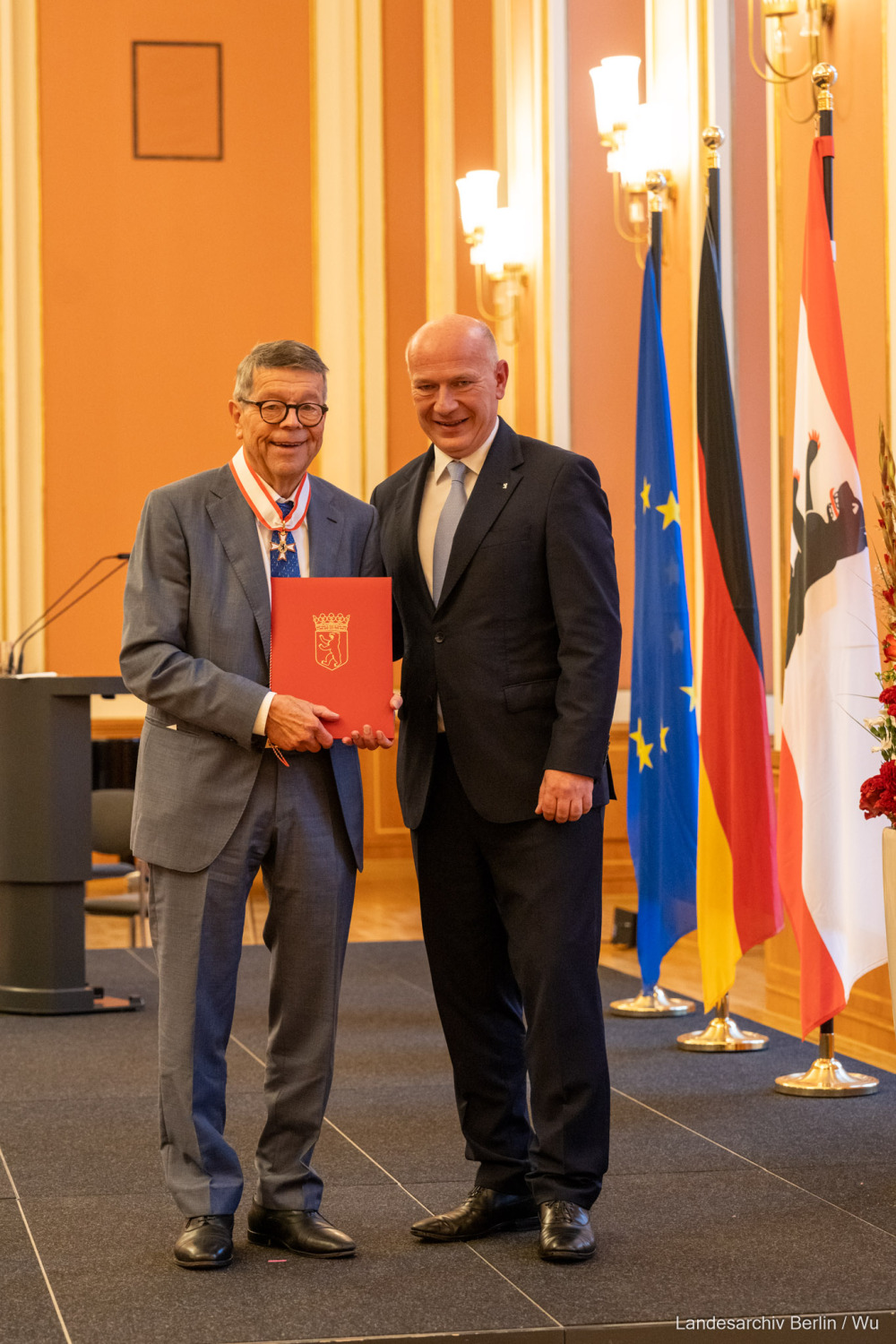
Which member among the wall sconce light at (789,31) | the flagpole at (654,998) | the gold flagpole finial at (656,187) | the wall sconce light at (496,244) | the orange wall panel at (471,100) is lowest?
the flagpole at (654,998)

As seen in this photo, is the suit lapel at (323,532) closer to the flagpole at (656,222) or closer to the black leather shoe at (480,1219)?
the black leather shoe at (480,1219)

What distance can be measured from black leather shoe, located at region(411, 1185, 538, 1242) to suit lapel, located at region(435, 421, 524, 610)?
3.56ft

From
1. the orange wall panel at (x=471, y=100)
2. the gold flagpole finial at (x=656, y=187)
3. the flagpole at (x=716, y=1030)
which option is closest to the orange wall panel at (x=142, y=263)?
the orange wall panel at (x=471, y=100)

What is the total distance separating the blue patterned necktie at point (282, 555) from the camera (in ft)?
9.53

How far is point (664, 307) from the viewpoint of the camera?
6.86 m

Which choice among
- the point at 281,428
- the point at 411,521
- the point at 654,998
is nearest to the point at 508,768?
the point at 411,521

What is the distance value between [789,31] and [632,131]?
136cm

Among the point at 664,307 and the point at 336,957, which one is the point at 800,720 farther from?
the point at 664,307

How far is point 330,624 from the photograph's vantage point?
9.22 feet

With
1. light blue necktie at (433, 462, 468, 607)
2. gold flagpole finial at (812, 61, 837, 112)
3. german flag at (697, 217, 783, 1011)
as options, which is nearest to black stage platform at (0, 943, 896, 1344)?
german flag at (697, 217, 783, 1011)

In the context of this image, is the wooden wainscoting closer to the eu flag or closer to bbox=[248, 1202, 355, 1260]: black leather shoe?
the eu flag

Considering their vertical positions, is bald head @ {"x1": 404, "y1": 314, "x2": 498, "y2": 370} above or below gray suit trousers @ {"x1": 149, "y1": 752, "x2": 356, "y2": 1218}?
above

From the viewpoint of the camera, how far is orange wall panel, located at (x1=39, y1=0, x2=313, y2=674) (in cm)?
951

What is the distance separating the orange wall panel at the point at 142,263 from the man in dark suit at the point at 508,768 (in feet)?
22.0
